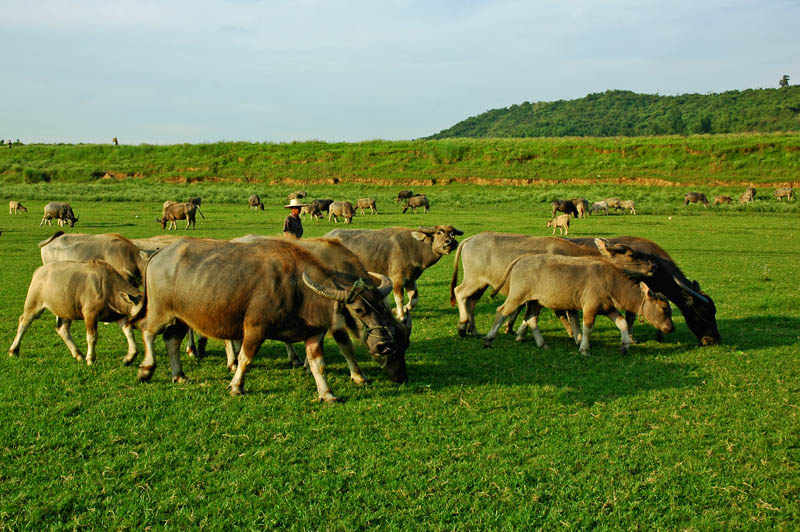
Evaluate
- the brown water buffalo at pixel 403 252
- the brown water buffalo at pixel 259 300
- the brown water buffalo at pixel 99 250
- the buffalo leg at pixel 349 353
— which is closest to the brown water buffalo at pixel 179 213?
the brown water buffalo at pixel 99 250

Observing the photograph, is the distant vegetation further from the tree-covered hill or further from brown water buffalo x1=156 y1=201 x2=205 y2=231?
the tree-covered hill

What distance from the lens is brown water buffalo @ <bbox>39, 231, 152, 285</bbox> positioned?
1246 centimetres

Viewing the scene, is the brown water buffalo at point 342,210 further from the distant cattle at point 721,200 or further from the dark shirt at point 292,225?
the distant cattle at point 721,200

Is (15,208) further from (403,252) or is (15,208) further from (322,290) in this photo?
(322,290)

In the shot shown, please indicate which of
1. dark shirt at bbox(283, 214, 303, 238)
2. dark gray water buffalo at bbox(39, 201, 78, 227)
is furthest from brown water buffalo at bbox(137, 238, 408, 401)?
dark gray water buffalo at bbox(39, 201, 78, 227)

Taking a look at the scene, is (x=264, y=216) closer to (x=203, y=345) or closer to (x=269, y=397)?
(x=203, y=345)

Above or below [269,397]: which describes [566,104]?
above

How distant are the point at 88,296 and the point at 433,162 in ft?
231

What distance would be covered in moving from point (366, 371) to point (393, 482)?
342 cm

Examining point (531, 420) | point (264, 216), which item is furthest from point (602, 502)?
point (264, 216)

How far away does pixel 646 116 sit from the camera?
158m

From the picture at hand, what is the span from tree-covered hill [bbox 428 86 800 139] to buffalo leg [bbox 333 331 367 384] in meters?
125

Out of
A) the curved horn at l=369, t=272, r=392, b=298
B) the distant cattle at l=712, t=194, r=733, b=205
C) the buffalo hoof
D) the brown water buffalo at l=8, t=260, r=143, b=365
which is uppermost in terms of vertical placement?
the curved horn at l=369, t=272, r=392, b=298

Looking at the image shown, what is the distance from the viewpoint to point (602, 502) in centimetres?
507
